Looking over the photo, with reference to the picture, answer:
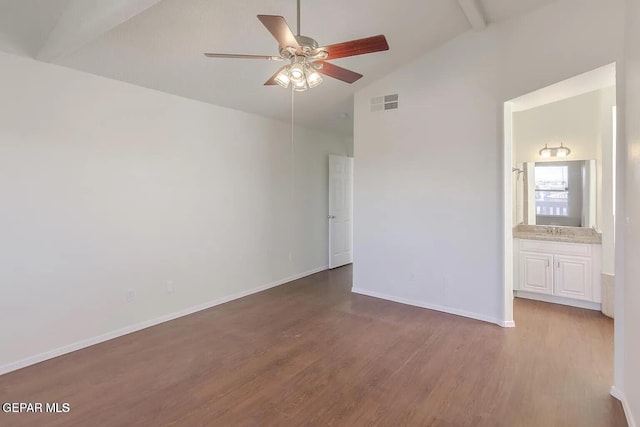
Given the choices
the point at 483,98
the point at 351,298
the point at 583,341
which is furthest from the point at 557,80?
the point at 351,298

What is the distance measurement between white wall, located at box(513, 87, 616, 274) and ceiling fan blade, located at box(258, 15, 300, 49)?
11.9ft

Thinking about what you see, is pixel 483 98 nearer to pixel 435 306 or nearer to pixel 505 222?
pixel 505 222

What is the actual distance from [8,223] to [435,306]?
4.35 metres

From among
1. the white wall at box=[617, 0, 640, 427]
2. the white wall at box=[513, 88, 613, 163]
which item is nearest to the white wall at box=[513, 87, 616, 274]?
the white wall at box=[513, 88, 613, 163]

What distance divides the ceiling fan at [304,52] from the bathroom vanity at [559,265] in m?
3.51

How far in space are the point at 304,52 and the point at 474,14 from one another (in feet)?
7.01

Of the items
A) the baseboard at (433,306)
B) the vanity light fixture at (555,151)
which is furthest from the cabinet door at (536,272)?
the vanity light fixture at (555,151)

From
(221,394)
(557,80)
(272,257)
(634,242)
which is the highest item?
(557,80)

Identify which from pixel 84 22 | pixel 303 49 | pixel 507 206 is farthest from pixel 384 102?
pixel 84 22

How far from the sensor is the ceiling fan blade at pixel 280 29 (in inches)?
73.9

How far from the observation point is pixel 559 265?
13.8 feet

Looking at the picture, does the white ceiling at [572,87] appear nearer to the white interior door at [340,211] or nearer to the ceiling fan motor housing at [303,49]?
the ceiling fan motor housing at [303,49]

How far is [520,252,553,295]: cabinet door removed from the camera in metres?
4.31

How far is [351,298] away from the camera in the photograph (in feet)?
15.4
